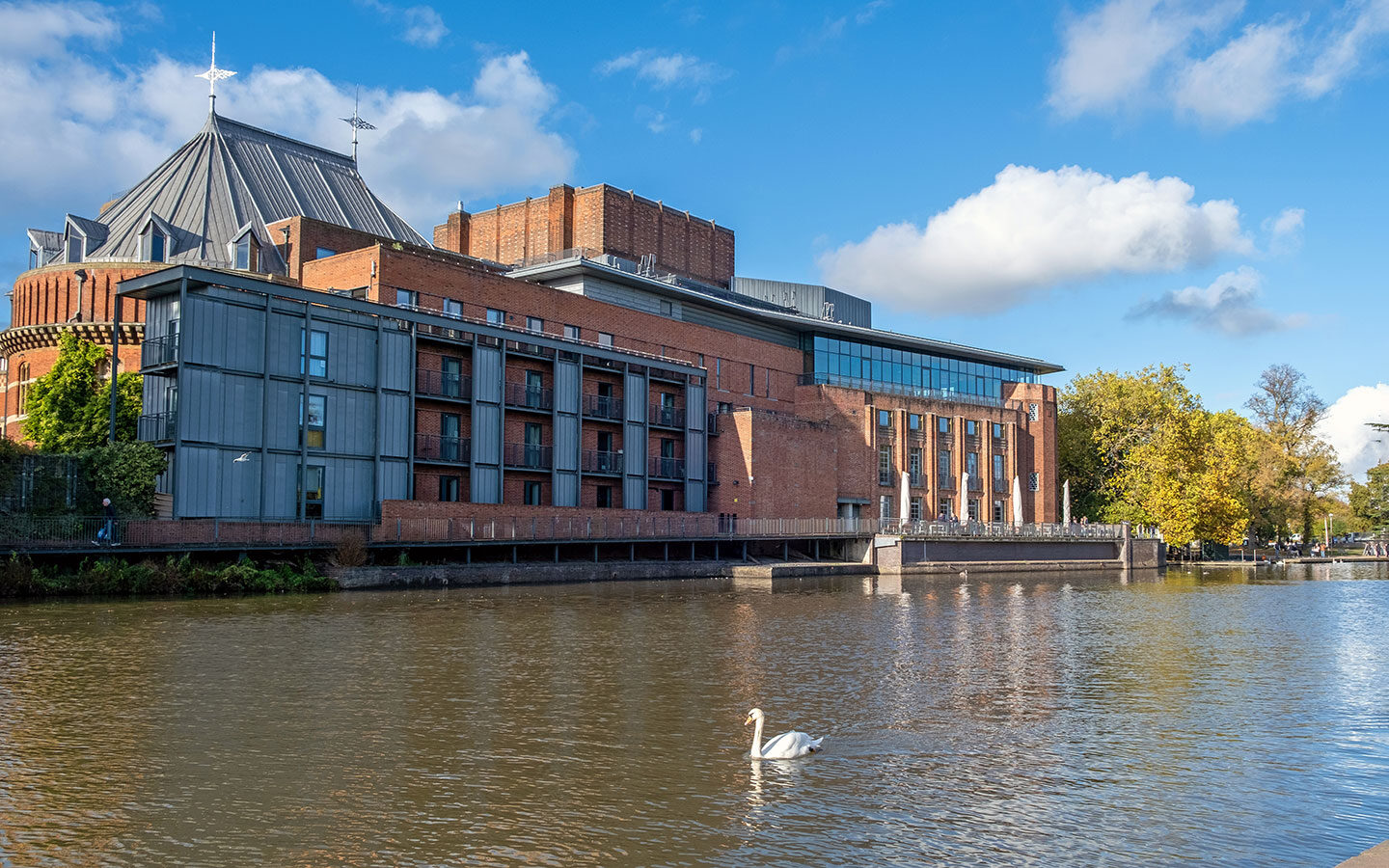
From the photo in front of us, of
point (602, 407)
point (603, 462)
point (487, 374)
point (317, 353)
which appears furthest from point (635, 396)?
point (317, 353)

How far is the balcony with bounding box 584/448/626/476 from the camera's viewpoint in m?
49.5

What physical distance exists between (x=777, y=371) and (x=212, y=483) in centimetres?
3647

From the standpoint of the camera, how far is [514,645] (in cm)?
2172

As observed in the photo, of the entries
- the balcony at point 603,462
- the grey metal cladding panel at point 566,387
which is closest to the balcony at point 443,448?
the grey metal cladding panel at point 566,387

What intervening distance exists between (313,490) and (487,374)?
8820mm

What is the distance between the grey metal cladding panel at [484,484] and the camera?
44219 millimetres

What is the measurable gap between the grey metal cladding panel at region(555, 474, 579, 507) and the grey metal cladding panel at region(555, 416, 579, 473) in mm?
352

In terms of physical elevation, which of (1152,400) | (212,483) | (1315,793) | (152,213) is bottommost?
(1315,793)

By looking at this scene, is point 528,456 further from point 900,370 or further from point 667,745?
point 667,745

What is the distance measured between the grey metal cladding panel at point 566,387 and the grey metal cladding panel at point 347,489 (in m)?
9.55

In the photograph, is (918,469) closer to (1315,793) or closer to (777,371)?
(777,371)

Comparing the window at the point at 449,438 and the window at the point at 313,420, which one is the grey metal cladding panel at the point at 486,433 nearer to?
the window at the point at 449,438

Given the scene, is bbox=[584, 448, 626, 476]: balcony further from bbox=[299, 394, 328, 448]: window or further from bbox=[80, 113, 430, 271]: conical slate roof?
bbox=[80, 113, 430, 271]: conical slate roof

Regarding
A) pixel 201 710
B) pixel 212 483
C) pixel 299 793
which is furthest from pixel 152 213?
pixel 299 793
